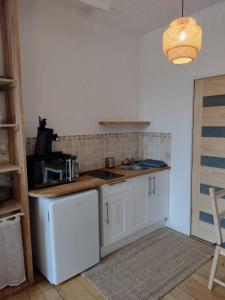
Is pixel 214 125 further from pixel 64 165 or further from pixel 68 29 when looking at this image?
pixel 68 29

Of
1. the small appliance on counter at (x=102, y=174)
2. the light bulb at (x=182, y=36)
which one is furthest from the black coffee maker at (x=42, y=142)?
the light bulb at (x=182, y=36)

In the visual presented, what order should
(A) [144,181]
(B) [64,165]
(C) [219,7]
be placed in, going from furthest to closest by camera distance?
(A) [144,181] → (C) [219,7] → (B) [64,165]

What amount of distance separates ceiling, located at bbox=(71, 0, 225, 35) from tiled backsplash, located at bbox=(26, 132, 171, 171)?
1.42 meters

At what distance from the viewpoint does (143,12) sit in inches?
100

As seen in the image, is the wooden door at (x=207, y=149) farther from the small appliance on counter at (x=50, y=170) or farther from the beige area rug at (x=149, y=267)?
the small appliance on counter at (x=50, y=170)

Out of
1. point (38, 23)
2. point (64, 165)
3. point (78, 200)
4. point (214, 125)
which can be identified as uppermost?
point (38, 23)

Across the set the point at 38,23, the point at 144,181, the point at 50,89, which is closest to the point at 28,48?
the point at 38,23

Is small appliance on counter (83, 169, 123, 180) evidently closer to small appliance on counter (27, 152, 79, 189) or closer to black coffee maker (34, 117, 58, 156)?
small appliance on counter (27, 152, 79, 189)

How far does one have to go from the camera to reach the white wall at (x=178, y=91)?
8.05 ft

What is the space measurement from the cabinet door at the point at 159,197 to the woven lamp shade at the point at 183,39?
167 centimetres

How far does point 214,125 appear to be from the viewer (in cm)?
252

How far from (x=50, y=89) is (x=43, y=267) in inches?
71.1

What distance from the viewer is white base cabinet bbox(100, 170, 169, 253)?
2396 millimetres

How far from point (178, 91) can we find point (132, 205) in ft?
5.09
